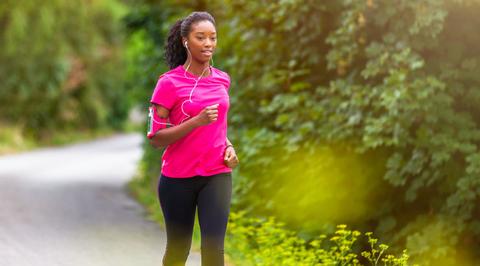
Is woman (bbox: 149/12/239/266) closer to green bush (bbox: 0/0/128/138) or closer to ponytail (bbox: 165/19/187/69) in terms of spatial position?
ponytail (bbox: 165/19/187/69)

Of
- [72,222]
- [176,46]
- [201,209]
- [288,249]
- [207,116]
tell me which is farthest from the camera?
[72,222]

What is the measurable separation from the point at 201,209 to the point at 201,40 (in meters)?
0.96

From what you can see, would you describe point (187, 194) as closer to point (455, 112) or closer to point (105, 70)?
point (455, 112)

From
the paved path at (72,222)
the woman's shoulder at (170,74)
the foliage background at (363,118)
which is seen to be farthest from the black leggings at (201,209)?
the paved path at (72,222)

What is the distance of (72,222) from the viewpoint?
1063 cm

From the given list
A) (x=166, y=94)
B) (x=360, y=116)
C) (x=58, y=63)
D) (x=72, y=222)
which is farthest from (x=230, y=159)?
(x=58, y=63)

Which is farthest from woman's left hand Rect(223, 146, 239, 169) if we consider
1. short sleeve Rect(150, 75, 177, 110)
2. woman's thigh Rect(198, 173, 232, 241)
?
short sleeve Rect(150, 75, 177, 110)

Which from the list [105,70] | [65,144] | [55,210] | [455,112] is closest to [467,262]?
[455,112]

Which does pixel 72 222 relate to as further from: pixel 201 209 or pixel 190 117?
pixel 190 117

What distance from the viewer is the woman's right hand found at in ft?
15.7

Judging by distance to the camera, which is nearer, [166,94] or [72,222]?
[166,94]

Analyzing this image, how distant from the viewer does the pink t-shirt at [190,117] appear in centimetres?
488

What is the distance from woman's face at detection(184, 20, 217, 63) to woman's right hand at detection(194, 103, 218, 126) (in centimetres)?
33

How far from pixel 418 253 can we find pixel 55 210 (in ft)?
19.8
